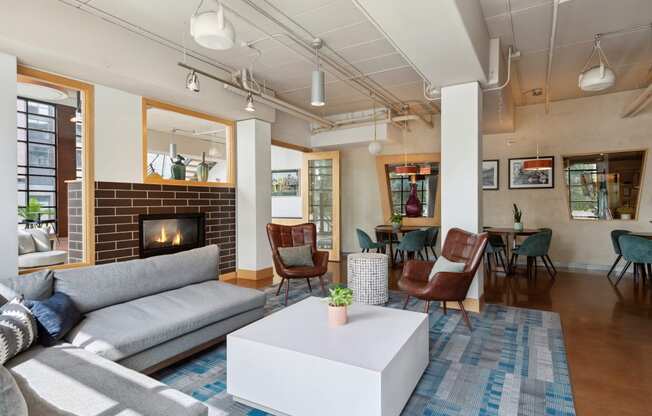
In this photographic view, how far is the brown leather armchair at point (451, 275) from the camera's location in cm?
332

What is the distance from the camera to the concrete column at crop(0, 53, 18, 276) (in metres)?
3.06

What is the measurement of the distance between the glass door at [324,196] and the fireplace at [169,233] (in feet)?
10.3

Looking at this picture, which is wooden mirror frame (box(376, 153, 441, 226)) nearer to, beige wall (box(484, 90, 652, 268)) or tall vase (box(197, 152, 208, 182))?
beige wall (box(484, 90, 652, 268))

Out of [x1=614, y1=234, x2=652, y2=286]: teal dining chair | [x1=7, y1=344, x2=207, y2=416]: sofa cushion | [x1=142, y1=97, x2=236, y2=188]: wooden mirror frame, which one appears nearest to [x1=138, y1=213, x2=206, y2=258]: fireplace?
[x1=142, y1=97, x2=236, y2=188]: wooden mirror frame

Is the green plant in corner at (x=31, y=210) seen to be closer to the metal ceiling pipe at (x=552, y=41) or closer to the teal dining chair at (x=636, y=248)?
the metal ceiling pipe at (x=552, y=41)

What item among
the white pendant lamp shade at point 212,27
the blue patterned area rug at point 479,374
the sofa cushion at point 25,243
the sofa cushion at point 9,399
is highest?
the white pendant lamp shade at point 212,27

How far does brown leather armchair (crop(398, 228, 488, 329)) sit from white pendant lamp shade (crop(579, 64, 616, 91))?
2.16 m

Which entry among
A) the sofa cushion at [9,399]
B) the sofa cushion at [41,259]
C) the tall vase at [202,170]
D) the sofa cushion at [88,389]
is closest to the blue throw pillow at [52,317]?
the sofa cushion at [88,389]

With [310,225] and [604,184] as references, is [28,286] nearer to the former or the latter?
[310,225]

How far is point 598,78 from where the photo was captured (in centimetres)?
377

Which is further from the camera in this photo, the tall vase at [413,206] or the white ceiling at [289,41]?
the tall vase at [413,206]

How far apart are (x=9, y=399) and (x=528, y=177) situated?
7.65 meters

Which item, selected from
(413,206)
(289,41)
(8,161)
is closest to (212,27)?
(289,41)

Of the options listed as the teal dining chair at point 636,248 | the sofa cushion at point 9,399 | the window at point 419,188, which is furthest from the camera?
the window at point 419,188
